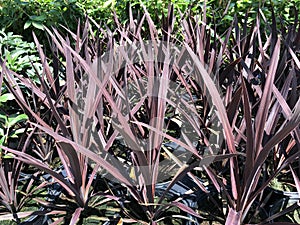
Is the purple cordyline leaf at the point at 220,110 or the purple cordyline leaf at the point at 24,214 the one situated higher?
the purple cordyline leaf at the point at 220,110

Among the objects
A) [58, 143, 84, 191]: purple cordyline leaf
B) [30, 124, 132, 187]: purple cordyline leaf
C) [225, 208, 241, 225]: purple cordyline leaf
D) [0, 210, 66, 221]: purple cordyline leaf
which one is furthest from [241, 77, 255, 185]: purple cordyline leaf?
[0, 210, 66, 221]: purple cordyline leaf

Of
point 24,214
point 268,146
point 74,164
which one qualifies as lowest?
point 24,214

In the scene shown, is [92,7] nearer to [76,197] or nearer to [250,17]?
[250,17]

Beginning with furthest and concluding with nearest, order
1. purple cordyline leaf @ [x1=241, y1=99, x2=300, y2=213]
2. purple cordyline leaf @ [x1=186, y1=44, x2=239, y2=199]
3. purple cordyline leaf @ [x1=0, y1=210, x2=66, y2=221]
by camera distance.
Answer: purple cordyline leaf @ [x1=0, y1=210, x2=66, y2=221], purple cordyline leaf @ [x1=186, y1=44, x2=239, y2=199], purple cordyline leaf @ [x1=241, y1=99, x2=300, y2=213]

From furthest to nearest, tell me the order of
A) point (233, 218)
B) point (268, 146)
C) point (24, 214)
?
point (24, 214) < point (233, 218) < point (268, 146)

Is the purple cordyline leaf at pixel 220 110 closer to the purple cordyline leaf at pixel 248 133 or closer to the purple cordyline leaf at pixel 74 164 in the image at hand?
the purple cordyline leaf at pixel 248 133

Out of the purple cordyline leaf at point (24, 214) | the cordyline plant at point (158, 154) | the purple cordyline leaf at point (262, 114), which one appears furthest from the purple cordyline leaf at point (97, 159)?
the purple cordyline leaf at point (262, 114)

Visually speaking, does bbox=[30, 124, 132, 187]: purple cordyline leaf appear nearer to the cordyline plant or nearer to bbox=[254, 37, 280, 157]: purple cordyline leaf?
the cordyline plant

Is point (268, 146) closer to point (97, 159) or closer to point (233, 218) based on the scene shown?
point (233, 218)

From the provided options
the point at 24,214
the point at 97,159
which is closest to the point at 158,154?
the point at 97,159

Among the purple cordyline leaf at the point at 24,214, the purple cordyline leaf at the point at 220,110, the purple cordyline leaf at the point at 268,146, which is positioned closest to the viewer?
the purple cordyline leaf at the point at 268,146

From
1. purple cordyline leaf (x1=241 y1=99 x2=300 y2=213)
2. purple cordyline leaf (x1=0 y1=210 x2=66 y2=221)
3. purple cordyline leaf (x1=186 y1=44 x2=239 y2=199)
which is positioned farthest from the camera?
purple cordyline leaf (x1=0 y1=210 x2=66 y2=221)

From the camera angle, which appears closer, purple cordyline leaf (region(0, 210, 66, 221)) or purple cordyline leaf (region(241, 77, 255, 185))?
purple cordyline leaf (region(241, 77, 255, 185))

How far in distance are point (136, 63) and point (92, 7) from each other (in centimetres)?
107
